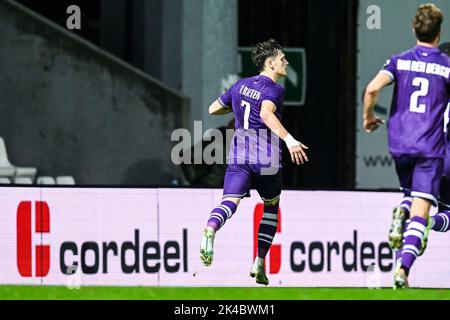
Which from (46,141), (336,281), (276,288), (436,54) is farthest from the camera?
(46,141)

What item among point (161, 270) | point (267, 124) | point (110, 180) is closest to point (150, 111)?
point (110, 180)

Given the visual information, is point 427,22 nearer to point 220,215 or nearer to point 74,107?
point 220,215

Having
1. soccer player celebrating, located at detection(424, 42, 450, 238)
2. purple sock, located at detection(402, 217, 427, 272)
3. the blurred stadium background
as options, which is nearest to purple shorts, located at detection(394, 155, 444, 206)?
purple sock, located at detection(402, 217, 427, 272)

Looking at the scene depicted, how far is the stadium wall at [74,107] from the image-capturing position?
19.6 m

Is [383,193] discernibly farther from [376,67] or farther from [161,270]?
[376,67]

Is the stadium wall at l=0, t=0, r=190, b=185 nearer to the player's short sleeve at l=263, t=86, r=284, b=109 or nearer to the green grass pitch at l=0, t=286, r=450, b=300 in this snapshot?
the green grass pitch at l=0, t=286, r=450, b=300

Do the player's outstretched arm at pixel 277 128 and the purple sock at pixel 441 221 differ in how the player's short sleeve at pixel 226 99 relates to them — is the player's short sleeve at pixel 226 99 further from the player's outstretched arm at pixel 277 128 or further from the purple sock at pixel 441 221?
the purple sock at pixel 441 221

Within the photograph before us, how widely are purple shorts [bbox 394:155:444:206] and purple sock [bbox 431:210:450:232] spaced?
481 mm

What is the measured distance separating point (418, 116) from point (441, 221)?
118cm

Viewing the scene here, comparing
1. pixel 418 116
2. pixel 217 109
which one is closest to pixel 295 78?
pixel 217 109

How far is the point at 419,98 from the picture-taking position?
11688mm

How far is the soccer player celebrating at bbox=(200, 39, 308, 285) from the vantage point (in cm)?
→ 1260

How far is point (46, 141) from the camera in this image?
19766 millimetres

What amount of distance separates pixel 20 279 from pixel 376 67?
6.91m
